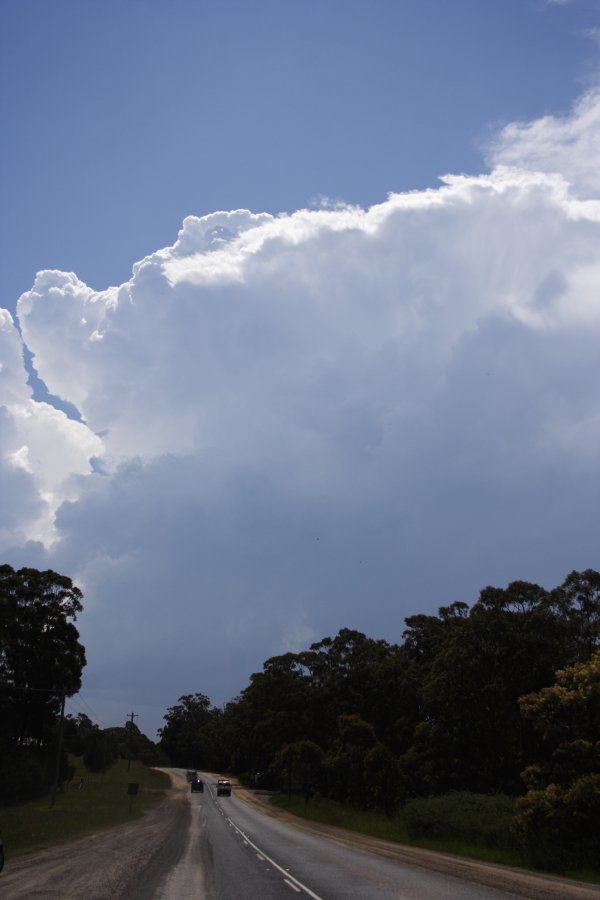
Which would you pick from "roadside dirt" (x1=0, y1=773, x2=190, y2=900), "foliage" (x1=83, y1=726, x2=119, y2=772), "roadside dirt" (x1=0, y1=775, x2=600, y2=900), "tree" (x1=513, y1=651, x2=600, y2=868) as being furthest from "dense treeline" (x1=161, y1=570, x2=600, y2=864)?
"foliage" (x1=83, y1=726, x2=119, y2=772)

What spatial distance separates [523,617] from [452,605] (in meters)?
20.5

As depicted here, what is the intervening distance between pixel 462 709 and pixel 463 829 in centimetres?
1586

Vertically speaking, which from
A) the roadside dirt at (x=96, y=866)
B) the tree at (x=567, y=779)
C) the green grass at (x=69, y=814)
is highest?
the tree at (x=567, y=779)

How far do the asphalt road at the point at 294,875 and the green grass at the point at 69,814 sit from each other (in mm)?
6563

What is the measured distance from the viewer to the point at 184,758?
18450 centimetres

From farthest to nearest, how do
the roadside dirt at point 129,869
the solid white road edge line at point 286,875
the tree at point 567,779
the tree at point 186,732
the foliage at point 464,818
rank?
the tree at point 186,732, the foliage at point 464,818, the tree at point 567,779, the roadside dirt at point 129,869, the solid white road edge line at point 286,875

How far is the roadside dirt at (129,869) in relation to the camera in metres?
16.5

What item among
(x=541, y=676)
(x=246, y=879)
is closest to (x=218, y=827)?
(x=541, y=676)

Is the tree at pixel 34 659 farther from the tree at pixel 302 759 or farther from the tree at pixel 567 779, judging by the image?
the tree at pixel 567 779

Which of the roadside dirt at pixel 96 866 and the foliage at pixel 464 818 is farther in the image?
the foliage at pixel 464 818

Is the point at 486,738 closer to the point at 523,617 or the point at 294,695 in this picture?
the point at 523,617

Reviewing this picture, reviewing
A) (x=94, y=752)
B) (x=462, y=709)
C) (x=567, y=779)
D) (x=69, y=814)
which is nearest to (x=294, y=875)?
(x=567, y=779)

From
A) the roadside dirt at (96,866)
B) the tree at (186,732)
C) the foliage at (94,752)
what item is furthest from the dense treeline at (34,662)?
the tree at (186,732)

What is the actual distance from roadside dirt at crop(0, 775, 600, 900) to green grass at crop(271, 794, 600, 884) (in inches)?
49.8
